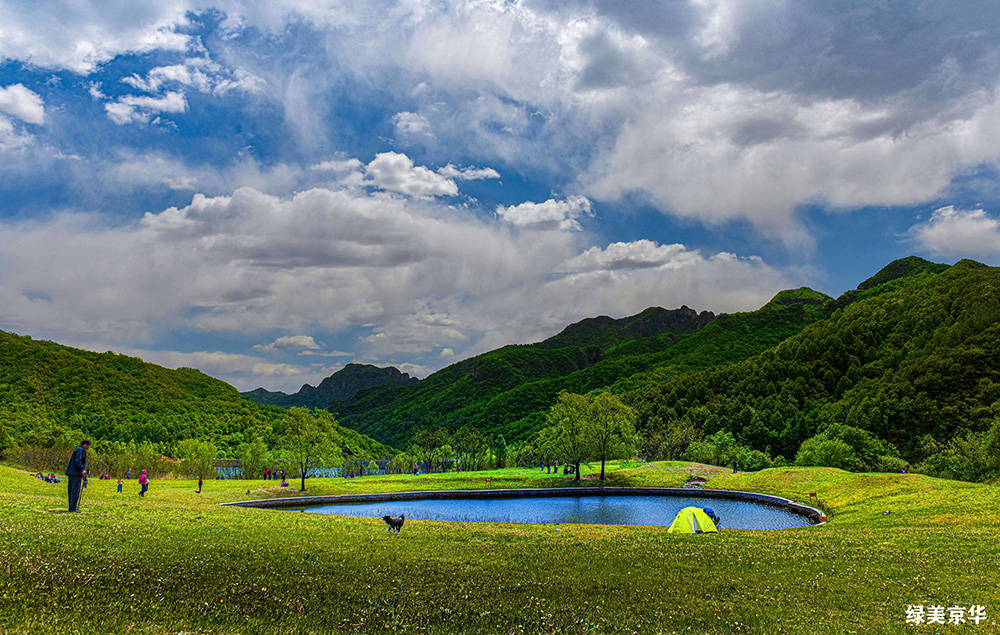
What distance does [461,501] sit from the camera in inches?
2409

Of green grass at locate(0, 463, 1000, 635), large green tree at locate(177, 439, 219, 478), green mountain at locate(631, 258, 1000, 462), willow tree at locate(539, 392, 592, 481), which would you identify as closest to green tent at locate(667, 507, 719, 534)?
green grass at locate(0, 463, 1000, 635)

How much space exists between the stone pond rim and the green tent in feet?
91.8

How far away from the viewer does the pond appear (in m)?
47.4

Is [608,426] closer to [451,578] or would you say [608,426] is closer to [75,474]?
[75,474]

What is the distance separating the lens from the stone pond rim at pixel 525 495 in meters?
55.8

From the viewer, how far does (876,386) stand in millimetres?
142000

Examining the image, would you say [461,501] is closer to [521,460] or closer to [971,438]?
[521,460]

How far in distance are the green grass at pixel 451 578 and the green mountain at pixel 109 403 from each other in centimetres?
11593

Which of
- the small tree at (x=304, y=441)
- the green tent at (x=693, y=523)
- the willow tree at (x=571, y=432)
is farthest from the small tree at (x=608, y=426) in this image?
the green tent at (x=693, y=523)

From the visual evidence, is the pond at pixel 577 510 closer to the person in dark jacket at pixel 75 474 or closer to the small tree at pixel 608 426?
the small tree at pixel 608 426

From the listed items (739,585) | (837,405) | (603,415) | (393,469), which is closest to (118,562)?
(739,585)

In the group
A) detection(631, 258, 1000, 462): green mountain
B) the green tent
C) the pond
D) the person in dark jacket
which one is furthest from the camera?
detection(631, 258, 1000, 462): green mountain

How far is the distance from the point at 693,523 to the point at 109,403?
169828mm

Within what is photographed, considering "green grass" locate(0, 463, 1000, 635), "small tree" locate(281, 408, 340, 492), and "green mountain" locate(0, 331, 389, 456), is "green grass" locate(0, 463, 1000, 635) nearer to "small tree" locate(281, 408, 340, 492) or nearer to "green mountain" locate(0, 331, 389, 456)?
"small tree" locate(281, 408, 340, 492)
